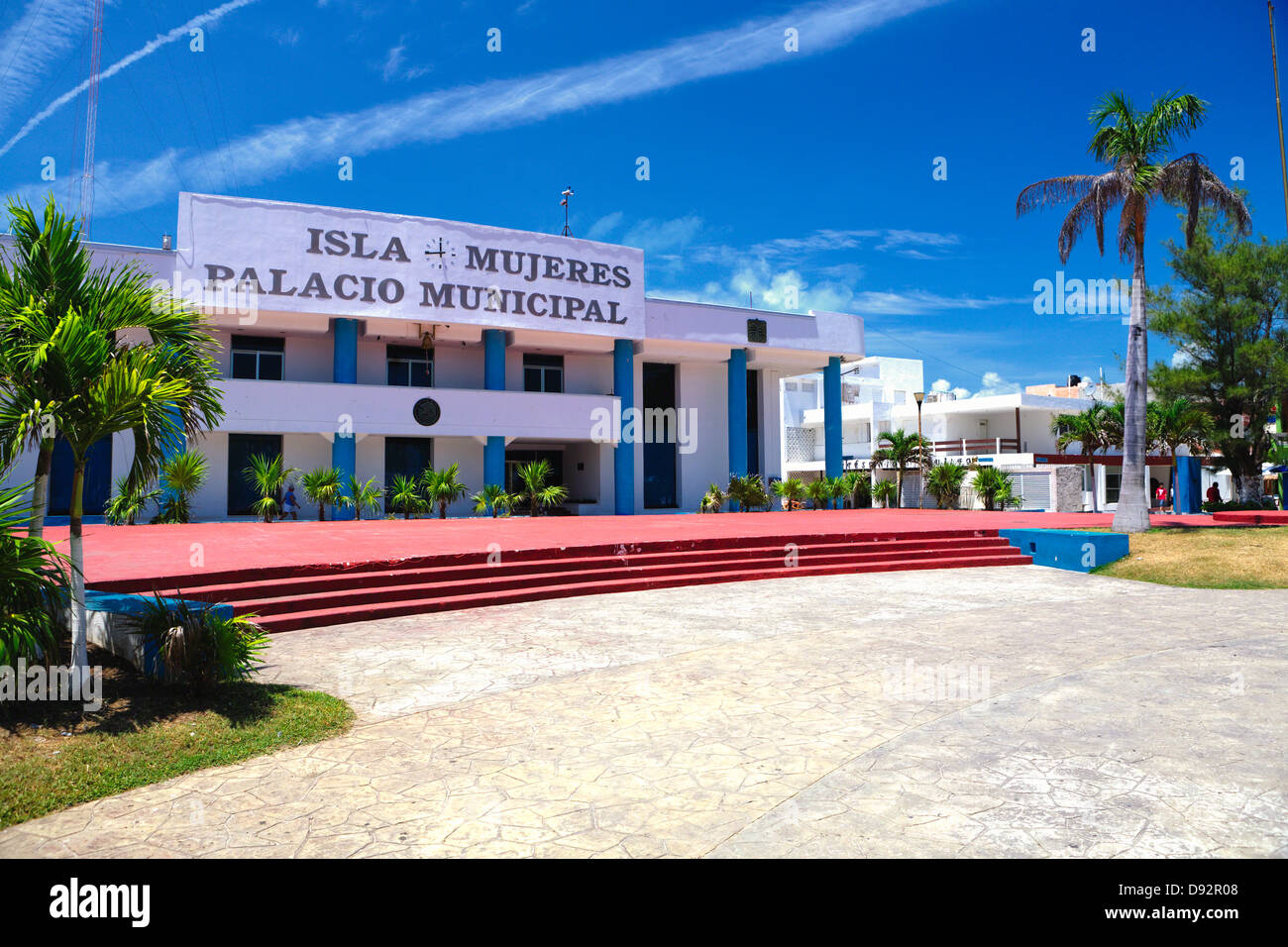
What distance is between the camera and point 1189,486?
3022 cm

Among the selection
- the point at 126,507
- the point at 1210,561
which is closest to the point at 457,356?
the point at 126,507

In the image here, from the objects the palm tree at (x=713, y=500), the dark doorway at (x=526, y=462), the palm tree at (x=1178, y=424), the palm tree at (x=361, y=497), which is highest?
the palm tree at (x=1178, y=424)

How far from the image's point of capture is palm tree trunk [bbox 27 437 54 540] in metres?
5.40

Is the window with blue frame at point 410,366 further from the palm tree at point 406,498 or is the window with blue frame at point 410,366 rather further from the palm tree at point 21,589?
the palm tree at point 21,589

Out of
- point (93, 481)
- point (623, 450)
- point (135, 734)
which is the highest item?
point (623, 450)

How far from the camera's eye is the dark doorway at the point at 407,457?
2633 centimetres

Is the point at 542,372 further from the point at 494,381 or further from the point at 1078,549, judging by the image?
the point at 1078,549

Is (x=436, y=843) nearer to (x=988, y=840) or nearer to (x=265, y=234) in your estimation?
(x=988, y=840)

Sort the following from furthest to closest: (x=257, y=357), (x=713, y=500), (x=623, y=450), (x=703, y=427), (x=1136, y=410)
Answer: (x=703, y=427)
(x=713, y=500)
(x=623, y=450)
(x=257, y=357)
(x=1136, y=410)

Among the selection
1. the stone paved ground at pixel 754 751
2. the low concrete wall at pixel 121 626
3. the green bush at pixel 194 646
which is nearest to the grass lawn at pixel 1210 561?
the stone paved ground at pixel 754 751

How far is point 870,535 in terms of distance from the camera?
52.4ft

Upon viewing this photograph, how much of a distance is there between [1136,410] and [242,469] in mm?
24497
